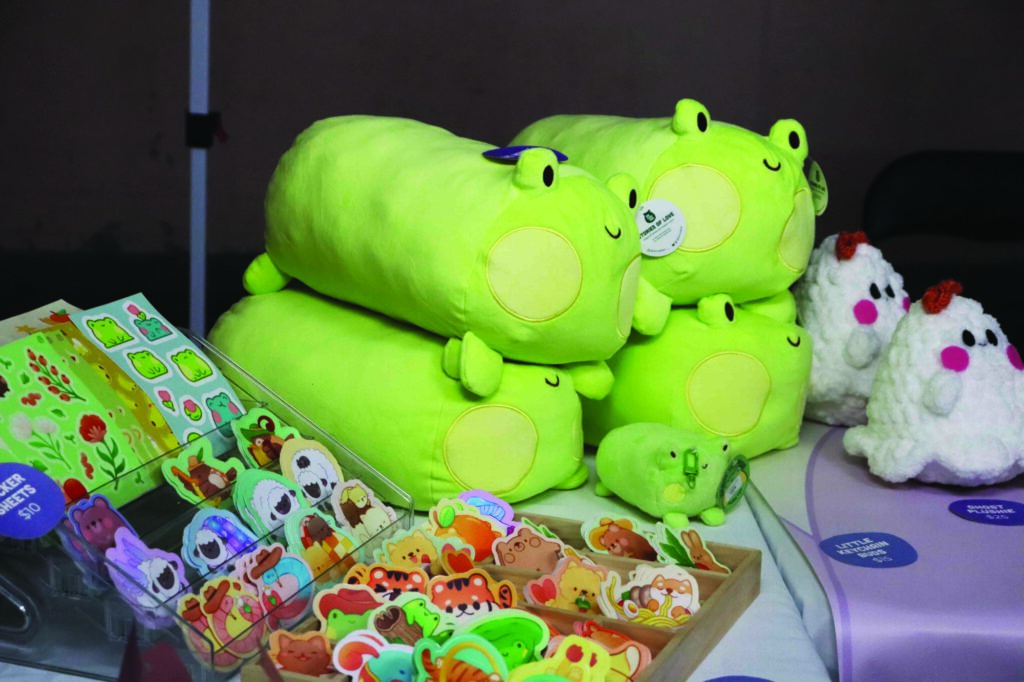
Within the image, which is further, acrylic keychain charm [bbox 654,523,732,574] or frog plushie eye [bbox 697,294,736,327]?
frog plushie eye [bbox 697,294,736,327]

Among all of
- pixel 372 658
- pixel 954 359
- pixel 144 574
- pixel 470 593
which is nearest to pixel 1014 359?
pixel 954 359

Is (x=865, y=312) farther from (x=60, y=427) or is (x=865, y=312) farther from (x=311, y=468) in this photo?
(x=60, y=427)

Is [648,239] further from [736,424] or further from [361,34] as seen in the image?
[361,34]

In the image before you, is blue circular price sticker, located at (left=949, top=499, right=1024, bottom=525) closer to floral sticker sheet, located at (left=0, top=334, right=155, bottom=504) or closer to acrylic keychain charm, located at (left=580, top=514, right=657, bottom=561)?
acrylic keychain charm, located at (left=580, top=514, right=657, bottom=561)

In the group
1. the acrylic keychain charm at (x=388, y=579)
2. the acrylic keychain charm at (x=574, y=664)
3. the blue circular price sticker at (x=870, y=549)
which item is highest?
the acrylic keychain charm at (x=574, y=664)

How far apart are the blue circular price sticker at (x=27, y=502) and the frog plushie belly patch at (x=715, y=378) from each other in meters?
0.58

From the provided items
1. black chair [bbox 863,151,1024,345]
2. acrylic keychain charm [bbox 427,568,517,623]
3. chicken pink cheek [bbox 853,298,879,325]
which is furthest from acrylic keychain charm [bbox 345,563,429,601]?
black chair [bbox 863,151,1024,345]

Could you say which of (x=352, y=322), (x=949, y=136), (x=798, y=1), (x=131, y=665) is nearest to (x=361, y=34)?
(x=798, y=1)

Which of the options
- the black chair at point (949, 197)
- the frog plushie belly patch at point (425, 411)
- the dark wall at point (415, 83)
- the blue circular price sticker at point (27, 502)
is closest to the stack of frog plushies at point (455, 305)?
the frog plushie belly patch at point (425, 411)

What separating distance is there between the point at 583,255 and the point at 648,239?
161 mm

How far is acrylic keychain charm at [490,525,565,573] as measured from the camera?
0.93 meters

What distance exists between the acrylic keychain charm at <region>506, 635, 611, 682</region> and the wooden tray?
0.09 ft

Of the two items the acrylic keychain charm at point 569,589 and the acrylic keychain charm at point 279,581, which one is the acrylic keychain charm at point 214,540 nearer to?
the acrylic keychain charm at point 279,581

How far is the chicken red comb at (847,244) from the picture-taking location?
132 centimetres
